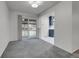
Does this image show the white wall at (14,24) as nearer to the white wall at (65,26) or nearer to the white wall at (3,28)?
the white wall at (3,28)

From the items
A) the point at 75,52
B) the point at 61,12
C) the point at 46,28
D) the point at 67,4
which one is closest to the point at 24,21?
the point at 46,28

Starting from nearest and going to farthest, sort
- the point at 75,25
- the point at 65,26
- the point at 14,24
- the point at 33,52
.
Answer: the point at 75,25 < the point at 33,52 < the point at 65,26 < the point at 14,24

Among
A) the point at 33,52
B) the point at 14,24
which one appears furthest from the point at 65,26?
the point at 14,24

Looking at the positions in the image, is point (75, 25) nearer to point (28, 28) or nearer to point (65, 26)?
point (65, 26)

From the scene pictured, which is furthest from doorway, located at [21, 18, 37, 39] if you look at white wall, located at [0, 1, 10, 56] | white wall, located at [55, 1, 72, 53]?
white wall, located at [55, 1, 72, 53]

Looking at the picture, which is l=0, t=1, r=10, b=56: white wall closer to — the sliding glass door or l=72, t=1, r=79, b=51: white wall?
l=72, t=1, r=79, b=51: white wall

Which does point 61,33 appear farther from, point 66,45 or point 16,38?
point 16,38

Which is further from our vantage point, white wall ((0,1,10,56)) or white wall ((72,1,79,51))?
white wall ((72,1,79,51))

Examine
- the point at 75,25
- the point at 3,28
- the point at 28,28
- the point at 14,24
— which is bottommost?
the point at 28,28

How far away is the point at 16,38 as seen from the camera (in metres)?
6.32

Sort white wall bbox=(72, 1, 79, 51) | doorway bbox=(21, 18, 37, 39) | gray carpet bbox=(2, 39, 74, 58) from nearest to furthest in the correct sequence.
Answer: gray carpet bbox=(2, 39, 74, 58) < white wall bbox=(72, 1, 79, 51) < doorway bbox=(21, 18, 37, 39)

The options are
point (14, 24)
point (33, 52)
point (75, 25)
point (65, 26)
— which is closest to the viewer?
point (75, 25)

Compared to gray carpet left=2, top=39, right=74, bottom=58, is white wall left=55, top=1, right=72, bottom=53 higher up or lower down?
higher up

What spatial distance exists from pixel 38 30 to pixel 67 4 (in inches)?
181
